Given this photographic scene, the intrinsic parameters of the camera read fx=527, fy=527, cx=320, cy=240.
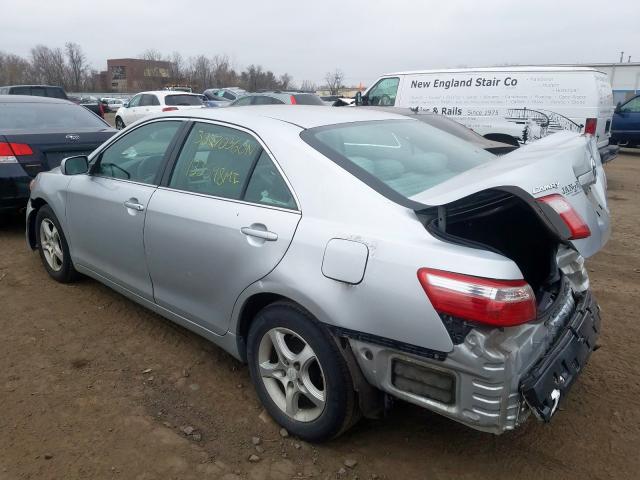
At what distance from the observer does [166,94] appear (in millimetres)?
17281

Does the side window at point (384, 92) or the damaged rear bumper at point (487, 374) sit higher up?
the side window at point (384, 92)

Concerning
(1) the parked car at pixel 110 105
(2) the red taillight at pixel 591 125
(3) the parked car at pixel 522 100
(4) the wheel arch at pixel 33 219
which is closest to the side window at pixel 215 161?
(4) the wheel arch at pixel 33 219

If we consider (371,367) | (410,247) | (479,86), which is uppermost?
(479,86)

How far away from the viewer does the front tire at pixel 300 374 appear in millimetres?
→ 2297

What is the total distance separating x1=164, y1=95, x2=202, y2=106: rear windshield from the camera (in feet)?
56.5

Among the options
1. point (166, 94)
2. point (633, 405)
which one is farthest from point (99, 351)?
point (166, 94)

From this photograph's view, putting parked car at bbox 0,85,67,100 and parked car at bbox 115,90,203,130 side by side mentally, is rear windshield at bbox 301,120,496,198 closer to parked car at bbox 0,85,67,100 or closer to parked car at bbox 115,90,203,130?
parked car at bbox 115,90,203,130

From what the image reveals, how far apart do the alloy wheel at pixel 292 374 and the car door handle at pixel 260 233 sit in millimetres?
429

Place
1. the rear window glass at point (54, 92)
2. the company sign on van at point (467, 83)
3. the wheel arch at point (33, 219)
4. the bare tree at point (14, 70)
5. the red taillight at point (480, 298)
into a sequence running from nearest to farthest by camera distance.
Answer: the red taillight at point (480, 298) < the wheel arch at point (33, 219) < the company sign on van at point (467, 83) < the rear window glass at point (54, 92) < the bare tree at point (14, 70)

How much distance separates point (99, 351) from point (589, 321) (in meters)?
2.89

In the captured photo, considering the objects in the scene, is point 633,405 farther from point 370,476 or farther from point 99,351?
point 99,351

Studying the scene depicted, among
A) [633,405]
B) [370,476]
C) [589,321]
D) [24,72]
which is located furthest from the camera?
[24,72]

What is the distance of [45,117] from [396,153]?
5.03 meters

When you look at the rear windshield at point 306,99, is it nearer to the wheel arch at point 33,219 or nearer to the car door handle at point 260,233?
the wheel arch at point 33,219
